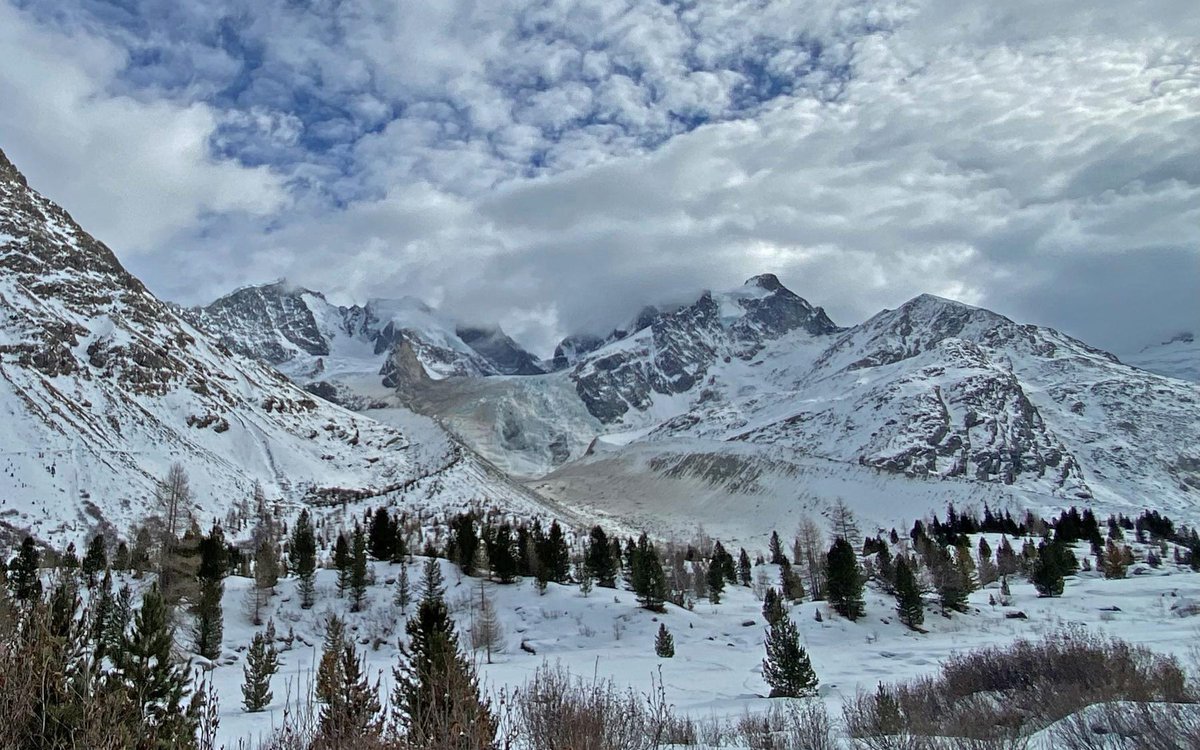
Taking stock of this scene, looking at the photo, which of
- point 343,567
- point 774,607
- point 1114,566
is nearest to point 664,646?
point 774,607

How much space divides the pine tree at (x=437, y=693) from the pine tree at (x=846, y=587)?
5097 cm

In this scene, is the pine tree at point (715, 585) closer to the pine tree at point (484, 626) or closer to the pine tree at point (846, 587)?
the pine tree at point (846, 587)

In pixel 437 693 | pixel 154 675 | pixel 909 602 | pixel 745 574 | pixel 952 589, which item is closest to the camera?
pixel 437 693

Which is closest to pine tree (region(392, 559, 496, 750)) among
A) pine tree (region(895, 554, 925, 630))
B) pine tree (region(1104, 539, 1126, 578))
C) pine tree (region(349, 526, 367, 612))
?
pine tree (region(349, 526, 367, 612))

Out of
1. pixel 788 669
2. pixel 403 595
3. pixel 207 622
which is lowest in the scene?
pixel 788 669

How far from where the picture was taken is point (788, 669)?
124ft

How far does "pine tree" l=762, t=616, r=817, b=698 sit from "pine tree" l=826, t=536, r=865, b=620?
26895 mm

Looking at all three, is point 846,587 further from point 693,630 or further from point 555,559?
point 555,559

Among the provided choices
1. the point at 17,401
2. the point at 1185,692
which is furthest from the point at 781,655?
the point at 17,401

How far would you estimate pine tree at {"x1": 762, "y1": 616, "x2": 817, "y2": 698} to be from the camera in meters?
37.2

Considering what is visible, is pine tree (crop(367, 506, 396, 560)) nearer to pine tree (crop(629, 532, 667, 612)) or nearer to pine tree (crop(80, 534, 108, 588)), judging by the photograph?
pine tree (crop(80, 534, 108, 588))

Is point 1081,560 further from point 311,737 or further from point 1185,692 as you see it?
point 311,737

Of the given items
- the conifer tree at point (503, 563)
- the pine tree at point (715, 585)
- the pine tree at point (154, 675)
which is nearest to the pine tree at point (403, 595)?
the conifer tree at point (503, 563)

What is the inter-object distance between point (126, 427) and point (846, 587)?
12956 cm
